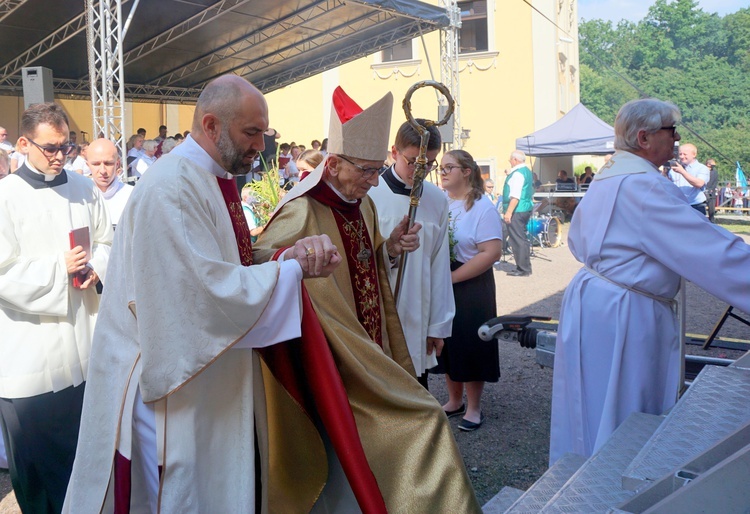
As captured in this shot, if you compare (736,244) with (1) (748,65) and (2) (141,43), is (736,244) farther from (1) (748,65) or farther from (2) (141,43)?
(1) (748,65)

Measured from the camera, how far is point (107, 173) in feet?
16.9

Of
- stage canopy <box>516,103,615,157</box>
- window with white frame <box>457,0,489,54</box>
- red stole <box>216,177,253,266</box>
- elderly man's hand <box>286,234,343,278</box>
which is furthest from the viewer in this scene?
window with white frame <box>457,0,489,54</box>

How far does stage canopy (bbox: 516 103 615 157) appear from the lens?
1820 centimetres

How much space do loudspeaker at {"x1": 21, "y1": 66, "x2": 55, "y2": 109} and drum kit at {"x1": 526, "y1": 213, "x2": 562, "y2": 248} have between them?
1108 centimetres

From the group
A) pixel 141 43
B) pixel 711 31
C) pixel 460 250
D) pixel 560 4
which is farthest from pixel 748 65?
pixel 460 250

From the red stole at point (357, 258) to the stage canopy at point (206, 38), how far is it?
11179 millimetres

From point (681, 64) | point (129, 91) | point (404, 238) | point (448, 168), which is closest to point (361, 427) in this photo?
point (404, 238)

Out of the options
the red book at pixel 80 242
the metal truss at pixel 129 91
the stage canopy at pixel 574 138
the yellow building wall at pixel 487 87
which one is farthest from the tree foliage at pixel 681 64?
the red book at pixel 80 242

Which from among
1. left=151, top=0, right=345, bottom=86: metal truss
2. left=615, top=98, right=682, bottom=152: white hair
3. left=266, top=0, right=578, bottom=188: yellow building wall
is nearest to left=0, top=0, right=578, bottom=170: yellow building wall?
left=266, top=0, right=578, bottom=188: yellow building wall

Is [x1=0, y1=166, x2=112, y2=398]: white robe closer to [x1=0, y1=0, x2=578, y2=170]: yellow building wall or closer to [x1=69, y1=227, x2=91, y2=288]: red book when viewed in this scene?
[x1=69, y1=227, x2=91, y2=288]: red book

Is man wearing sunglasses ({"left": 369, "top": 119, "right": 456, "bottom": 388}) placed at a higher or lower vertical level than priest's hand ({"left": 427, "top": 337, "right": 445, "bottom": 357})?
higher

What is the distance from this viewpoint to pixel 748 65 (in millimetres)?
55375

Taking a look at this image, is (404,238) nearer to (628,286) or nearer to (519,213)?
(628,286)

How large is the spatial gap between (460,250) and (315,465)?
8.73 ft
